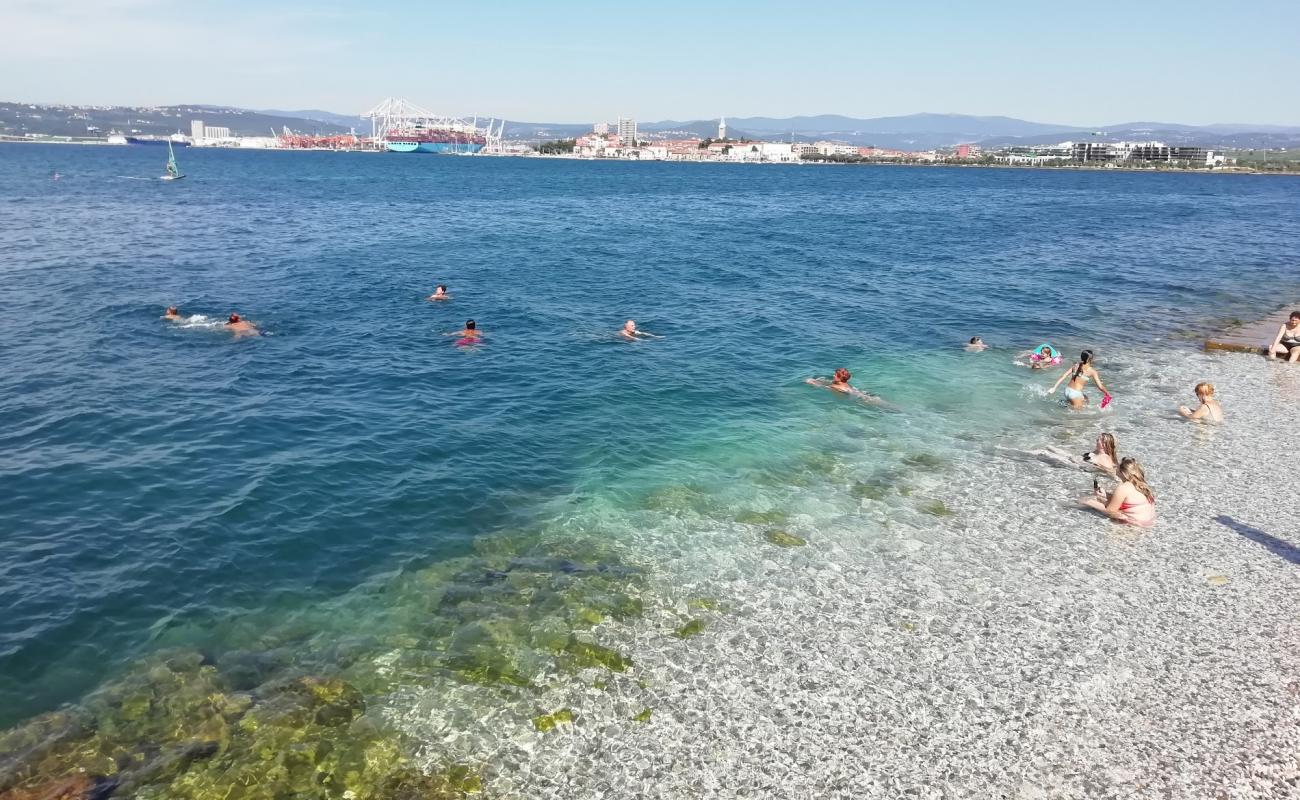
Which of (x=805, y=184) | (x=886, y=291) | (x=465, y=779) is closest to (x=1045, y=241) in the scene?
(x=886, y=291)

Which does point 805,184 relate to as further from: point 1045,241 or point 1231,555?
point 1231,555

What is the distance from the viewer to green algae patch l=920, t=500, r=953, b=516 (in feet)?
51.4

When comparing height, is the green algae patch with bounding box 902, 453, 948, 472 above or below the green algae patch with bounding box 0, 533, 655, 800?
above

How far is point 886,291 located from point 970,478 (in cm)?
2754

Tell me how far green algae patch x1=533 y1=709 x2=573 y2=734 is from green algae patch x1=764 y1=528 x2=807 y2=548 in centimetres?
593

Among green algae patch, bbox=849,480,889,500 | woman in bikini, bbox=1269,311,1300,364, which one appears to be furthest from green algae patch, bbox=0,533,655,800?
woman in bikini, bbox=1269,311,1300,364

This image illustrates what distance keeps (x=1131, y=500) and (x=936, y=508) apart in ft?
12.4

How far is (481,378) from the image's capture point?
2542cm

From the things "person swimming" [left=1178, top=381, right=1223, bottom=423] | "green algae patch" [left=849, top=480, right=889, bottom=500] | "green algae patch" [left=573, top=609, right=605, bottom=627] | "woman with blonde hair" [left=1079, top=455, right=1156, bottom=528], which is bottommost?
"green algae patch" [left=573, top=609, right=605, bottom=627]

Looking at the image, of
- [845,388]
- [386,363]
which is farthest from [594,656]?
[386,363]

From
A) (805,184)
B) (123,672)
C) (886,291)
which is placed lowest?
(123,672)

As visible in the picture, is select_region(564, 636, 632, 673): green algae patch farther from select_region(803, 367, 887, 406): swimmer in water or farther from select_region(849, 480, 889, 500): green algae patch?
select_region(803, 367, 887, 406): swimmer in water

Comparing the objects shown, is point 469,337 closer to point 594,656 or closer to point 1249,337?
point 594,656

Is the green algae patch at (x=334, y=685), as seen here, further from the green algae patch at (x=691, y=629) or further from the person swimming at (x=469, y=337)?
the person swimming at (x=469, y=337)
